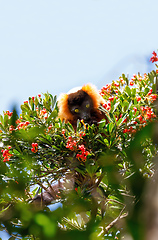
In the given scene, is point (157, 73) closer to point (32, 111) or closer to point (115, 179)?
point (32, 111)

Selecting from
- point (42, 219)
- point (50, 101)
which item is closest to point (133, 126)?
point (50, 101)

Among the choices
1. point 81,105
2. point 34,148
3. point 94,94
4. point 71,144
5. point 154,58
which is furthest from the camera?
point 81,105

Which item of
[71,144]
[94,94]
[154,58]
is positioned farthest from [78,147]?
[94,94]

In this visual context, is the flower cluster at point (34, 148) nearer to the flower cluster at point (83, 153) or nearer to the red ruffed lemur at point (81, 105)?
the flower cluster at point (83, 153)

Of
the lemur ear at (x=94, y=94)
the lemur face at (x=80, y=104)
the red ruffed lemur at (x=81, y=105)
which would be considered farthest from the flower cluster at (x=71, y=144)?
the lemur ear at (x=94, y=94)

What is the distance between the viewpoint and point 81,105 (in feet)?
21.9

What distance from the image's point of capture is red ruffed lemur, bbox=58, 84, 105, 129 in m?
6.05

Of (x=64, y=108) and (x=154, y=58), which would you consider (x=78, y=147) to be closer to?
(x=154, y=58)

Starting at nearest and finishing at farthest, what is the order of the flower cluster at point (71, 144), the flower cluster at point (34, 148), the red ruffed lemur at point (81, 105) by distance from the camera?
the flower cluster at point (34, 148), the flower cluster at point (71, 144), the red ruffed lemur at point (81, 105)

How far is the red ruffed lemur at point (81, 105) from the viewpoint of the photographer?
6051mm

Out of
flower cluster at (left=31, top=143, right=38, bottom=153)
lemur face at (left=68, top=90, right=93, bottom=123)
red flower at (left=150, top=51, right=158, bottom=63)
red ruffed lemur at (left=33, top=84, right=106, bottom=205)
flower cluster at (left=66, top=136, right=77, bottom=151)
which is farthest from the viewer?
lemur face at (left=68, top=90, right=93, bottom=123)

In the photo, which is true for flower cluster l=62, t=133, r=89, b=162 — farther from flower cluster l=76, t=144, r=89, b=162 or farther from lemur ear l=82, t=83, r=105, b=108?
lemur ear l=82, t=83, r=105, b=108

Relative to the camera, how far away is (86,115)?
19.4 feet

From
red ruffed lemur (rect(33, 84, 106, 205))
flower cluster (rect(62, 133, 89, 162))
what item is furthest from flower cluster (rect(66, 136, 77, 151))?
red ruffed lemur (rect(33, 84, 106, 205))
